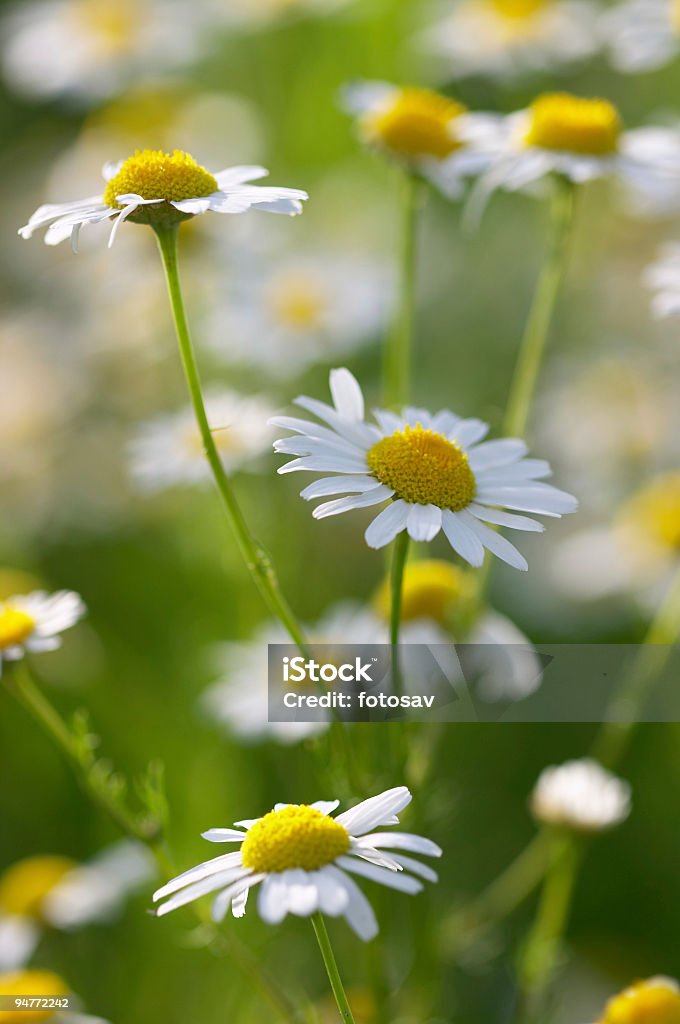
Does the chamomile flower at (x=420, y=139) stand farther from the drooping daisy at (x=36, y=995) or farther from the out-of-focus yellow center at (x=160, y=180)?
the drooping daisy at (x=36, y=995)

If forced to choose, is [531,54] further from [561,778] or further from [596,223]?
[561,778]

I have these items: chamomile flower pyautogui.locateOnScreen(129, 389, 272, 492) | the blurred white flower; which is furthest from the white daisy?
the blurred white flower

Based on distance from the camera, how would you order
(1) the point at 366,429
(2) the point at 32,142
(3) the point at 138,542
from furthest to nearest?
(2) the point at 32,142
(3) the point at 138,542
(1) the point at 366,429

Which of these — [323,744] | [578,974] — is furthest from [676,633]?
[578,974]

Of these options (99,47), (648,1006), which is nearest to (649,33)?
(648,1006)

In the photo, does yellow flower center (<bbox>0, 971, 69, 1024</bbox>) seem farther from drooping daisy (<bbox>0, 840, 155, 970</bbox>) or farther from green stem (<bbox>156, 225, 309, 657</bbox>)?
green stem (<bbox>156, 225, 309, 657</bbox>)

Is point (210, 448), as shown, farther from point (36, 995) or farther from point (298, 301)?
point (298, 301)
